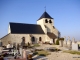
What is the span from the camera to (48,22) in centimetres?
3791

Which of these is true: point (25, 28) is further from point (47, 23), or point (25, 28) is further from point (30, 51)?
point (30, 51)

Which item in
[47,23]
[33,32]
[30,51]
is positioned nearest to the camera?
[30,51]

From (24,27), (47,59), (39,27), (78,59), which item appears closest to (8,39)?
(24,27)

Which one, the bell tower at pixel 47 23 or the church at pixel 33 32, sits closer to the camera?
the church at pixel 33 32

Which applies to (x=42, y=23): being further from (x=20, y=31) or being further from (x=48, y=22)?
(x=20, y=31)

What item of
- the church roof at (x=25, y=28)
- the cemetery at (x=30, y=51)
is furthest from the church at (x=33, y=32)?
the cemetery at (x=30, y=51)

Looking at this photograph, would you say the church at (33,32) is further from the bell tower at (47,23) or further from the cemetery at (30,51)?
the cemetery at (30,51)

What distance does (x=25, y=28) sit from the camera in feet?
116

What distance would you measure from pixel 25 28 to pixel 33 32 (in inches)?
113

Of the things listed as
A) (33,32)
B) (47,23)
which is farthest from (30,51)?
(47,23)

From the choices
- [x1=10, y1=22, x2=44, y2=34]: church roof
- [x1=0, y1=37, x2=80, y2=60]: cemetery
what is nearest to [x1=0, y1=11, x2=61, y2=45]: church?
[x1=10, y1=22, x2=44, y2=34]: church roof

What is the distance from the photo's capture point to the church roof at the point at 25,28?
33469 mm

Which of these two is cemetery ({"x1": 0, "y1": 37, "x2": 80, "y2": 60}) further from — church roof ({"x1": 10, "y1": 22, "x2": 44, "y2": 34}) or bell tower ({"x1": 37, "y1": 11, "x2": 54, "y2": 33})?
church roof ({"x1": 10, "y1": 22, "x2": 44, "y2": 34})

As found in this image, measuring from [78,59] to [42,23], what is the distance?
26508 millimetres
